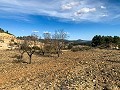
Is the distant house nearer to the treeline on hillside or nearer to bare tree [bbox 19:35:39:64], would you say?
bare tree [bbox 19:35:39:64]

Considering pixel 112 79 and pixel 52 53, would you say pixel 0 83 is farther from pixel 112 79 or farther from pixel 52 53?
pixel 52 53

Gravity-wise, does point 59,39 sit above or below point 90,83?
above

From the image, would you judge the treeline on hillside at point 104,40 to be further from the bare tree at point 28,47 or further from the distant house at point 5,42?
the distant house at point 5,42

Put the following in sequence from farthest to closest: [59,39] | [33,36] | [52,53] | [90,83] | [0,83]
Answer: [33,36]
[59,39]
[52,53]
[0,83]
[90,83]

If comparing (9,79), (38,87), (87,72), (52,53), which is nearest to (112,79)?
(87,72)

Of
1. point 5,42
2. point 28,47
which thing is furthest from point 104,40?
point 28,47

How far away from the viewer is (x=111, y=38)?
276 ft

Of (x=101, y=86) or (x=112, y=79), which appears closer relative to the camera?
(x=101, y=86)

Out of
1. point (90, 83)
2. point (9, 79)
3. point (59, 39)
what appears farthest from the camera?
point (59, 39)

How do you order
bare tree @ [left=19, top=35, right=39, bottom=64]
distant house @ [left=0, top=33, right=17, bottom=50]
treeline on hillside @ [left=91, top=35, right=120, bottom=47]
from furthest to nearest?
treeline on hillside @ [left=91, top=35, right=120, bottom=47]
distant house @ [left=0, top=33, right=17, bottom=50]
bare tree @ [left=19, top=35, right=39, bottom=64]

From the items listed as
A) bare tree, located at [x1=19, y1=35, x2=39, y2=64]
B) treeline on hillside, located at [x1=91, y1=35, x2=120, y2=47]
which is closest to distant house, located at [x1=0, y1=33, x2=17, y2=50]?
bare tree, located at [x1=19, y1=35, x2=39, y2=64]

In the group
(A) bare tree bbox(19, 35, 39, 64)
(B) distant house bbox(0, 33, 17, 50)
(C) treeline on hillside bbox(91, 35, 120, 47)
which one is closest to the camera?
(A) bare tree bbox(19, 35, 39, 64)

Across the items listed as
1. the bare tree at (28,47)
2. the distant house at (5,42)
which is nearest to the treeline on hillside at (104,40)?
the bare tree at (28,47)

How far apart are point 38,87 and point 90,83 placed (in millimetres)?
4395
